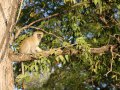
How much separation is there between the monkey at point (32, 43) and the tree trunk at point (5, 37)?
342 cm

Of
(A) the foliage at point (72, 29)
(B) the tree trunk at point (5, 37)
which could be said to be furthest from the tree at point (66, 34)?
(B) the tree trunk at point (5, 37)

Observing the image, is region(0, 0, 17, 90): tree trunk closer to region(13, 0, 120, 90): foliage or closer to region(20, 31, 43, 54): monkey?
region(13, 0, 120, 90): foliage

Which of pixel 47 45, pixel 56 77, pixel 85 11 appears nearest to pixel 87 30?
pixel 85 11

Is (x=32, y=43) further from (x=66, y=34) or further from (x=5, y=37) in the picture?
(x=5, y=37)

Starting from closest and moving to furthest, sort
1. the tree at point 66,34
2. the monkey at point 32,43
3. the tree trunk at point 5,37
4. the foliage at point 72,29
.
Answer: the tree trunk at point 5,37, the tree at point 66,34, the foliage at point 72,29, the monkey at point 32,43

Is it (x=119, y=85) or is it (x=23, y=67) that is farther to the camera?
(x=119, y=85)

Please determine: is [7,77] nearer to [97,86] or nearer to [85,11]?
[85,11]

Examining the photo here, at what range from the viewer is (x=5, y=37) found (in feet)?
13.9

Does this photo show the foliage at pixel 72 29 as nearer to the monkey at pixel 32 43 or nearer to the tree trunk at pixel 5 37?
the monkey at pixel 32 43

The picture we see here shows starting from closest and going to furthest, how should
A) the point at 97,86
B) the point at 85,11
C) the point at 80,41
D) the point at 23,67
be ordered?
the point at 80,41
the point at 23,67
the point at 85,11
the point at 97,86

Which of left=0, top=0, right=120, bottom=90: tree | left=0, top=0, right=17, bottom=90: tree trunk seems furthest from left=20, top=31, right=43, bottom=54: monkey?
left=0, top=0, right=17, bottom=90: tree trunk

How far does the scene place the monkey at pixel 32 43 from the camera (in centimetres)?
806

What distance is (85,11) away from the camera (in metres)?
7.64

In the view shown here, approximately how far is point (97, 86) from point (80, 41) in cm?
708
